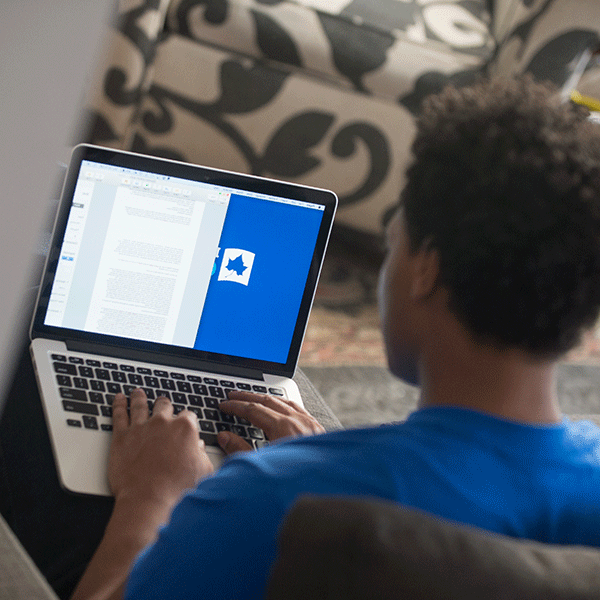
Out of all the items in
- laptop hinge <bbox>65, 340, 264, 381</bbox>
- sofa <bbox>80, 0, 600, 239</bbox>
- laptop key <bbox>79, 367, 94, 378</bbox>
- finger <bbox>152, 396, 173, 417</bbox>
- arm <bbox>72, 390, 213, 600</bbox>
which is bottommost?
arm <bbox>72, 390, 213, 600</bbox>

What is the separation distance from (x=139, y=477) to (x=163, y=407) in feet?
0.40

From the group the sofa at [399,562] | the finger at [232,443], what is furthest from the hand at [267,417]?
the sofa at [399,562]

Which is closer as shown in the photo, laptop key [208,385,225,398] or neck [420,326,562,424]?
neck [420,326,562,424]

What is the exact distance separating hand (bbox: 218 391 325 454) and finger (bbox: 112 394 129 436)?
11 cm

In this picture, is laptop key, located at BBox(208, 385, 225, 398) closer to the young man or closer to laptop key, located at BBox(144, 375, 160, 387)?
laptop key, located at BBox(144, 375, 160, 387)

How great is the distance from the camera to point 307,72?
193 cm

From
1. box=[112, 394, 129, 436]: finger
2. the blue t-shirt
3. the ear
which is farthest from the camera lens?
box=[112, 394, 129, 436]: finger

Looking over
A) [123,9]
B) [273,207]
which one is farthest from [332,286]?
[273,207]

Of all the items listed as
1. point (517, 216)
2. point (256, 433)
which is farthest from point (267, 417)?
point (517, 216)

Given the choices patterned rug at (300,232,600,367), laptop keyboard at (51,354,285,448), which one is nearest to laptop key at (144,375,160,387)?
laptop keyboard at (51,354,285,448)

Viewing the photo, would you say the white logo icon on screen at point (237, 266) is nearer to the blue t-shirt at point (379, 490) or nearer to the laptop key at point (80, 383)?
the laptop key at point (80, 383)

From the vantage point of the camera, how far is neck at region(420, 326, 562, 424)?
575 mm

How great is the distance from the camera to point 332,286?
80.6 inches

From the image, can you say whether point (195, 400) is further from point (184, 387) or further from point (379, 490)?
point (379, 490)
